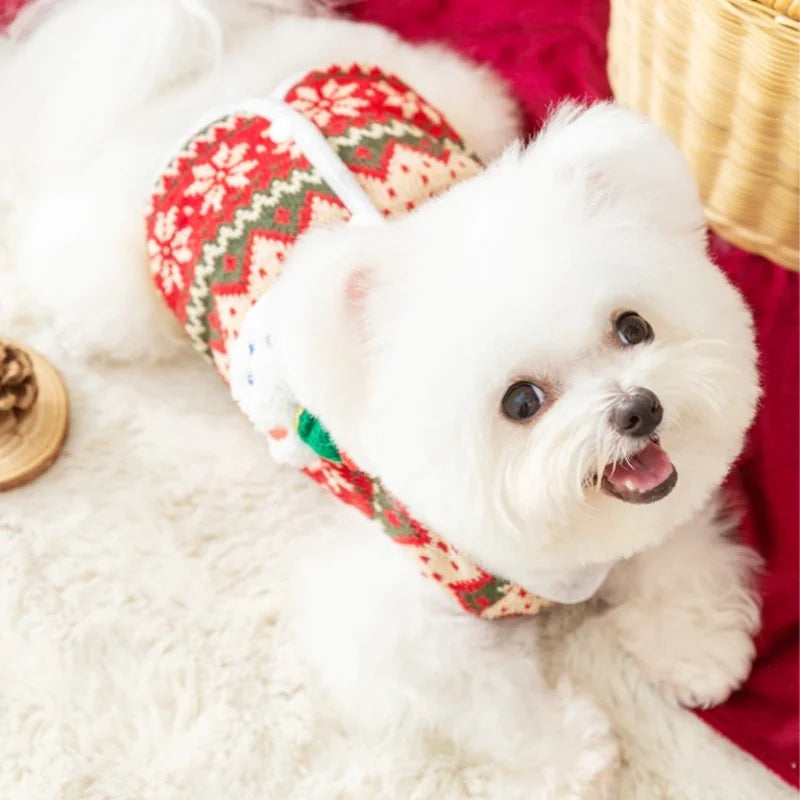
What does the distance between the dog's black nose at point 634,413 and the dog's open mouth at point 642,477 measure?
45mm

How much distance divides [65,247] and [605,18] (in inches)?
36.3

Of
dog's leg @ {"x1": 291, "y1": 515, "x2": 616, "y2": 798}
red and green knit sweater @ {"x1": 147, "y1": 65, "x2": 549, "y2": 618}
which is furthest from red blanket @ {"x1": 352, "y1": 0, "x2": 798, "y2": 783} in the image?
red and green knit sweater @ {"x1": 147, "y1": 65, "x2": 549, "y2": 618}

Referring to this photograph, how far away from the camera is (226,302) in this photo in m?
1.14

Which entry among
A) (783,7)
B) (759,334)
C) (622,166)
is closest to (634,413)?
(622,166)

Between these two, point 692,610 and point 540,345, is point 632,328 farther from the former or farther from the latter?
point 692,610

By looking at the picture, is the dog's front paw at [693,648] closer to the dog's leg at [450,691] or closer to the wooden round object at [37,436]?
Answer: the dog's leg at [450,691]

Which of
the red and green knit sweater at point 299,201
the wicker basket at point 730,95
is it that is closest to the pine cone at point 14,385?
the red and green knit sweater at point 299,201

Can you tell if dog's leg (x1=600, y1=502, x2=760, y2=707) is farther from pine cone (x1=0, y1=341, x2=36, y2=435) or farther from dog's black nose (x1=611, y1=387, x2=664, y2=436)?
pine cone (x1=0, y1=341, x2=36, y2=435)

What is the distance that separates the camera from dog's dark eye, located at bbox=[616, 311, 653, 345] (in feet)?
2.73

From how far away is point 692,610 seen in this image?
1.21m

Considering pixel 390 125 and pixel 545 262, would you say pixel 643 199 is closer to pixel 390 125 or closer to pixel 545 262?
pixel 545 262

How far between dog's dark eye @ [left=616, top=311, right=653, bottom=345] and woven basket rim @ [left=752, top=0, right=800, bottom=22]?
0.38 m

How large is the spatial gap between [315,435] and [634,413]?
1.06 feet

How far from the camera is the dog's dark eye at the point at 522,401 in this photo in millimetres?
815
